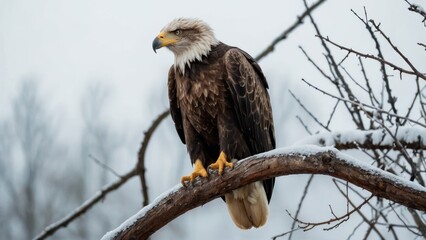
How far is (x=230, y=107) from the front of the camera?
5.55 metres

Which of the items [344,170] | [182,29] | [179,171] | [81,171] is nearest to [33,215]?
[81,171]

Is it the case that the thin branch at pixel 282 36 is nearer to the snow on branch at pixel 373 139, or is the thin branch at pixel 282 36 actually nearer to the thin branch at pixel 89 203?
the thin branch at pixel 89 203

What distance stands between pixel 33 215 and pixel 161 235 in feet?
17.3

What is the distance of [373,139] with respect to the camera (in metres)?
4.95

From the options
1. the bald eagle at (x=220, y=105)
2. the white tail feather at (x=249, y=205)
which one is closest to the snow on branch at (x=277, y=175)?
the bald eagle at (x=220, y=105)

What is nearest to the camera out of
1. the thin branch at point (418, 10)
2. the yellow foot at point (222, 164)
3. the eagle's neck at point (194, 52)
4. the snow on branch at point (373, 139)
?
the thin branch at point (418, 10)

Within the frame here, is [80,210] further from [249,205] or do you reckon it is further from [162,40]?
[162,40]

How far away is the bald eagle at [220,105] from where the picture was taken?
5.49 metres

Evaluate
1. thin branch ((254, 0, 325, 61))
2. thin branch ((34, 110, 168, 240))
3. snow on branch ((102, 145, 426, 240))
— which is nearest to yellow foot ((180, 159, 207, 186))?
snow on branch ((102, 145, 426, 240))

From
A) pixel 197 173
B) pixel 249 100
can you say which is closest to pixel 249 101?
pixel 249 100

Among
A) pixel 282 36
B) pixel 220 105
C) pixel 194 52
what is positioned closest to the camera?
pixel 220 105

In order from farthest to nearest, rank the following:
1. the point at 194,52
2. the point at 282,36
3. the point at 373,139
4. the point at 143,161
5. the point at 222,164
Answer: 1. the point at 282,36
2. the point at 143,161
3. the point at 194,52
4. the point at 222,164
5. the point at 373,139

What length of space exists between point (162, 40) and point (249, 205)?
156cm

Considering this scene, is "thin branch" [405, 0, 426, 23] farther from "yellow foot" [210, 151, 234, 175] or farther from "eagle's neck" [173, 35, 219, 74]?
"eagle's neck" [173, 35, 219, 74]
